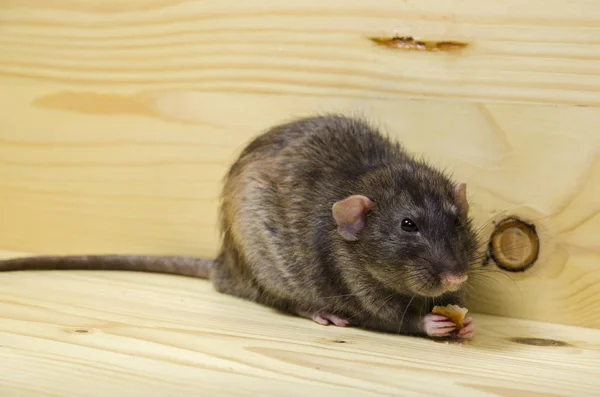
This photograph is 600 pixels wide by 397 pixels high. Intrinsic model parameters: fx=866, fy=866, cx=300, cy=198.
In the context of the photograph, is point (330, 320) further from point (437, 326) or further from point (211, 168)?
point (211, 168)

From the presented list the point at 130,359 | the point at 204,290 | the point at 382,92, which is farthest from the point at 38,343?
the point at 382,92

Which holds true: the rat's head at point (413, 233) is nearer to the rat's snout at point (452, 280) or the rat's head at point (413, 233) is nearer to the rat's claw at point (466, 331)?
the rat's snout at point (452, 280)

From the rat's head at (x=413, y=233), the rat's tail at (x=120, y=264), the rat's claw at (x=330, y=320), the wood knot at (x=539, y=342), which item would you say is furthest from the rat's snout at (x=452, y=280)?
the rat's tail at (x=120, y=264)

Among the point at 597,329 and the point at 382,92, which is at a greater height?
the point at 382,92

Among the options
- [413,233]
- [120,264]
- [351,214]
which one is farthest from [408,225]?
[120,264]

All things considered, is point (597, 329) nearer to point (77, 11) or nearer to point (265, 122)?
point (265, 122)
